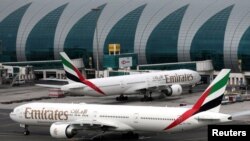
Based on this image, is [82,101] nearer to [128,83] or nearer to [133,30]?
[128,83]

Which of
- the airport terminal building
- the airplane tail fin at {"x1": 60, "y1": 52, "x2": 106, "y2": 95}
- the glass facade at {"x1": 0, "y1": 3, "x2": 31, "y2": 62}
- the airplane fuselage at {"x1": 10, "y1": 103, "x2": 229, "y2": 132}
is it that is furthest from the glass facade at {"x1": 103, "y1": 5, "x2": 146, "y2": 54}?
the airplane fuselage at {"x1": 10, "y1": 103, "x2": 229, "y2": 132}

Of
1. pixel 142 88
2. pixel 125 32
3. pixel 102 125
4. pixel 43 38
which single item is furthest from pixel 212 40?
pixel 102 125

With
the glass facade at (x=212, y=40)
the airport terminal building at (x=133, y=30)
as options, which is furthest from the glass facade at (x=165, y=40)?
the glass facade at (x=212, y=40)

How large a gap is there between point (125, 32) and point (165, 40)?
9.47 m

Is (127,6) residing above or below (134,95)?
above

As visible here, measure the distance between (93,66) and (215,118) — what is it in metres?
90.5

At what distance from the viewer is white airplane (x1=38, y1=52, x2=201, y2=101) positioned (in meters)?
101

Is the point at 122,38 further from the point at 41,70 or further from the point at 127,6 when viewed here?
the point at 41,70

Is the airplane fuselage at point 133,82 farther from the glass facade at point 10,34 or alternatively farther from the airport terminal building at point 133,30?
A: the glass facade at point 10,34

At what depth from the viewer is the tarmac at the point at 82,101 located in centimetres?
7312

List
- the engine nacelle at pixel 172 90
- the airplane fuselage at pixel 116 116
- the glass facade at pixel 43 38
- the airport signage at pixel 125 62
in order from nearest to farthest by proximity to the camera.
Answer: the airplane fuselage at pixel 116 116 → the engine nacelle at pixel 172 90 → the airport signage at pixel 125 62 → the glass facade at pixel 43 38

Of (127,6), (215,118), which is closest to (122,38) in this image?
(127,6)

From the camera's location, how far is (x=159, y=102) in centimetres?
10694

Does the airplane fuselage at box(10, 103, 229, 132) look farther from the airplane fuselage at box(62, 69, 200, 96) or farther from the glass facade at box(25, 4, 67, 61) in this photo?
the glass facade at box(25, 4, 67, 61)
